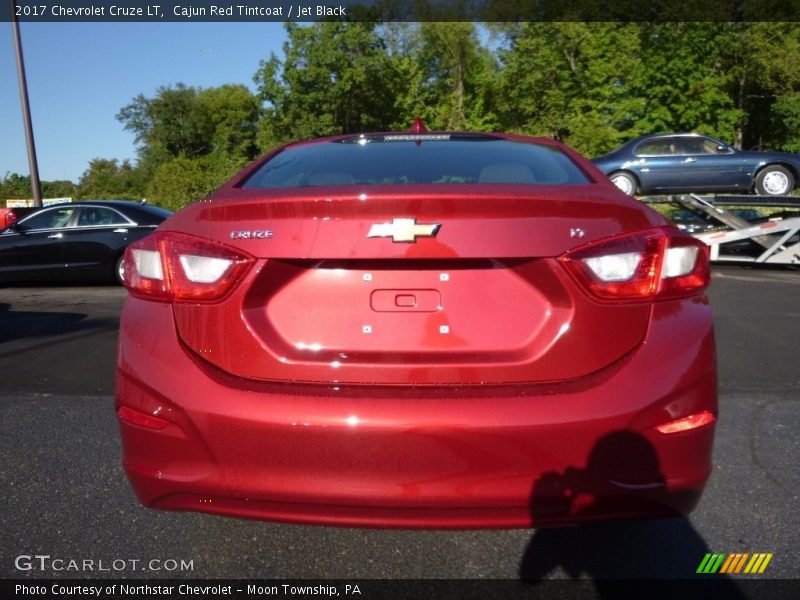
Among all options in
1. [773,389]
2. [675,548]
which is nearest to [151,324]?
[675,548]

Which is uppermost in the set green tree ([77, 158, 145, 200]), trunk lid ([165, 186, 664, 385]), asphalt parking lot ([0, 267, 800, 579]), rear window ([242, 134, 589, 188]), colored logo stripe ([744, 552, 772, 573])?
rear window ([242, 134, 589, 188])

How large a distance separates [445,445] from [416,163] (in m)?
1.24

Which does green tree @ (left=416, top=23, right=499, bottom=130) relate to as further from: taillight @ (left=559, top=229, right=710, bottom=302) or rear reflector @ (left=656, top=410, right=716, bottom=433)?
rear reflector @ (left=656, top=410, right=716, bottom=433)

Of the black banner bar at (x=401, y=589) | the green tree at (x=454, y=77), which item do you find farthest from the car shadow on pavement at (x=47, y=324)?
the green tree at (x=454, y=77)

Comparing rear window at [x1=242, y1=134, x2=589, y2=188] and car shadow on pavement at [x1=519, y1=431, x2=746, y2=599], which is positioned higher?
rear window at [x1=242, y1=134, x2=589, y2=188]

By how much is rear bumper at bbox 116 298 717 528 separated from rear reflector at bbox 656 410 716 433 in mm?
17

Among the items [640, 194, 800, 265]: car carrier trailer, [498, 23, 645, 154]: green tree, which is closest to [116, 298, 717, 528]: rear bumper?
[640, 194, 800, 265]: car carrier trailer

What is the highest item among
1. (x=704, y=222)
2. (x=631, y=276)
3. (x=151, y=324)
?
(x=631, y=276)

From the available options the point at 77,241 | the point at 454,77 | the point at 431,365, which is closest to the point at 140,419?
the point at 431,365

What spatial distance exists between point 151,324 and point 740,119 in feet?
141

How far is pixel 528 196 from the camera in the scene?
2.07m

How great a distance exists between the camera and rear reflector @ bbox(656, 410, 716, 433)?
1.97 metres

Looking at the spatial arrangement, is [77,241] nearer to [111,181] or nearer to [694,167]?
[694,167]

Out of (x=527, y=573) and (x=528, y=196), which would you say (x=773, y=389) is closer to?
(x=527, y=573)
